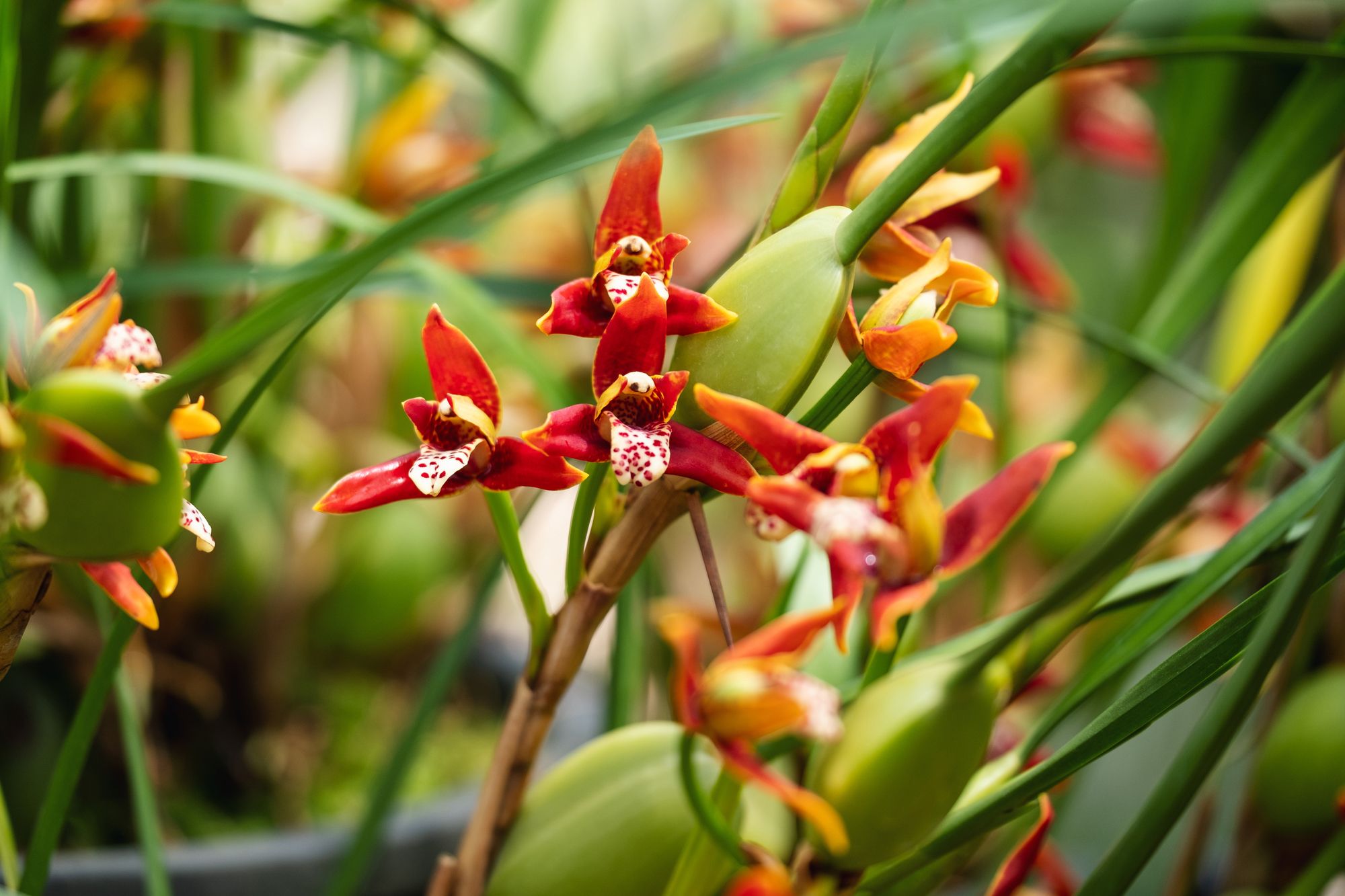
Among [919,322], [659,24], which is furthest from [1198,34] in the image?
[659,24]

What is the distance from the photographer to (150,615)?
0.42ft

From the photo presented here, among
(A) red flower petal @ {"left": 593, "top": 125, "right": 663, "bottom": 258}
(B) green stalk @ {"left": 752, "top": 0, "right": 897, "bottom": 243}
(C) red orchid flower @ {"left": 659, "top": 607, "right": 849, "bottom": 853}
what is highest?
(B) green stalk @ {"left": 752, "top": 0, "right": 897, "bottom": 243}

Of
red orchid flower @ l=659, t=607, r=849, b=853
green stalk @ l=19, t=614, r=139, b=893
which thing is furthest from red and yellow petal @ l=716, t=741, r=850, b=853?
green stalk @ l=19, t=614, r=139, b=893

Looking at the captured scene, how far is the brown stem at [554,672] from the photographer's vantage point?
0.15 metres

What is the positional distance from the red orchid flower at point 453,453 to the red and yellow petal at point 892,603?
43 millimetres

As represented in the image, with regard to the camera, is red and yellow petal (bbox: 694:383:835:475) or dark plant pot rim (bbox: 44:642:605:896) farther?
dark plant pot rim (bbox: 44:642:605:896)

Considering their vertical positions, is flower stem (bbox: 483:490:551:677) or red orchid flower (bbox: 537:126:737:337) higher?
red orchid flower (bbox: 537:126:737:337)

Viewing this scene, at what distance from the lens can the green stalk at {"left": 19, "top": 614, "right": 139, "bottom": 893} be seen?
17 centimetres

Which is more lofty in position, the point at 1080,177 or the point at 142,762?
the point at 1080,177

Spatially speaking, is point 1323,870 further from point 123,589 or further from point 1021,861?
point 123,589

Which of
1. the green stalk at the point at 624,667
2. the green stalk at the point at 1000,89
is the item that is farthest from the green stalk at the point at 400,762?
the green stalk at the point at 1000,89

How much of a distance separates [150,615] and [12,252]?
0.08 metres

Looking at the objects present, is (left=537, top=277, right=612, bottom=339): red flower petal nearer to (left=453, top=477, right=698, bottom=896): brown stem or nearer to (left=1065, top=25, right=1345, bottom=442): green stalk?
(left=453, top=477, right=698, bottom=896): brown stem

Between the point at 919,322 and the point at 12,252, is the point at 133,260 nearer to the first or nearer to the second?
the point at 12,252
